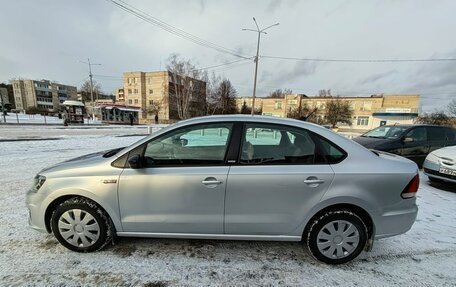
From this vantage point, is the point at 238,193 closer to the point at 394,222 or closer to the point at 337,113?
the point at 394,222

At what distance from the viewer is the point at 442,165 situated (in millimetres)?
5262

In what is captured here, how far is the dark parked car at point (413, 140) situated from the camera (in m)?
6.84

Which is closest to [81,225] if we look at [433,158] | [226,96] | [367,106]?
[433,158]

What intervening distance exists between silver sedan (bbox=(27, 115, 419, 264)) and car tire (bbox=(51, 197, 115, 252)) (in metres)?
0.01

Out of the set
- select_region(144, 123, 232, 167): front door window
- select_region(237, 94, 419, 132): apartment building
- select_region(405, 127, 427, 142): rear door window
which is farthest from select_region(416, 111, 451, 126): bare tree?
select_region(144, 123, 232, 167): front door window

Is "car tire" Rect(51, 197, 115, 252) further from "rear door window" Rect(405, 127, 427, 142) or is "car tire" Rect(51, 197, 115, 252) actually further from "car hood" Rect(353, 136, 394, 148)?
"rear door window" Rect(405, 127, 427, 142)

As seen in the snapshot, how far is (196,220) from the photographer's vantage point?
259cm

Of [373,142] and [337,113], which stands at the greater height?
[337,113]

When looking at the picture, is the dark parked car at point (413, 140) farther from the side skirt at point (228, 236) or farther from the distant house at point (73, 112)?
the distant house at point (73, 112)

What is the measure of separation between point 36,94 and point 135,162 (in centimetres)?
10456

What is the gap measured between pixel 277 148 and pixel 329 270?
4.87 ft

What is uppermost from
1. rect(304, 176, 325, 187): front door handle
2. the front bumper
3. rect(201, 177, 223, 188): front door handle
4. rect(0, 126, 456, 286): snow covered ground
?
rect(304, 176, 325, 187): front door handle

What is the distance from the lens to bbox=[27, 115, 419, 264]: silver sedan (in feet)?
8.13

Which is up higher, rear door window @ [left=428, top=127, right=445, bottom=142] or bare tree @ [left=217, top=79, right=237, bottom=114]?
bare tree @ [left=217, top=79, right=237, bottom=114]
